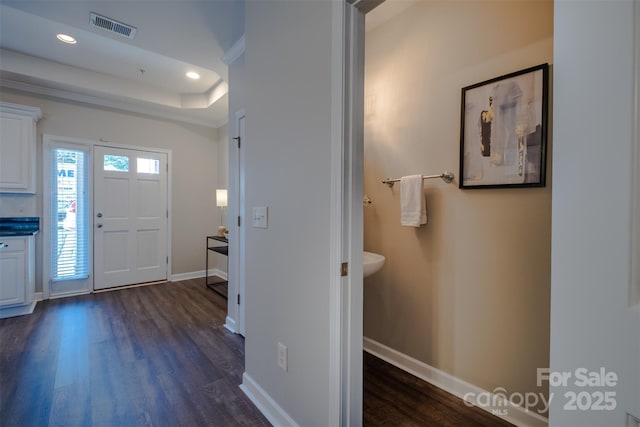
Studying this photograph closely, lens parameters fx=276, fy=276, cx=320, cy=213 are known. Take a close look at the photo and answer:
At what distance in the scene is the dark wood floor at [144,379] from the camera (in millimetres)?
1616

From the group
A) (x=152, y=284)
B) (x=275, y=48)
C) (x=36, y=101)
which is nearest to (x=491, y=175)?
(x=275, y=48)

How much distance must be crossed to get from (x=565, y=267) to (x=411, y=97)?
184 centimetres

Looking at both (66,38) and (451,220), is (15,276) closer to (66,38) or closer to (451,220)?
(66,38)

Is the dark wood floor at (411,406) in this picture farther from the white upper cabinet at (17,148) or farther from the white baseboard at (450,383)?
the white upper cabinet at (17,148)

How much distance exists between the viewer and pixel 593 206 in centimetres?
51

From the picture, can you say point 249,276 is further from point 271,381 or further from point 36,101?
point 36,101

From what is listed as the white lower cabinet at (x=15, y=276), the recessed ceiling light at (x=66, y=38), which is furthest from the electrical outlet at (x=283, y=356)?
the recessed ceiling light at (x=66, y=38)

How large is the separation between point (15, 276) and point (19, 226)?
0.56m

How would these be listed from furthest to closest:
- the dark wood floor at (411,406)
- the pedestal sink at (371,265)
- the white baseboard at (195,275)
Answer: the white baseboard at (195,275), the pedestal sink at (371,265), the dark wood floor at (411,406)

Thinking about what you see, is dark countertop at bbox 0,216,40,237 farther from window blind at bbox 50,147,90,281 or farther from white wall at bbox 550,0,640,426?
white wall at bbox 550,0,640,426

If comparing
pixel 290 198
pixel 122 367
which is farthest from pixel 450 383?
pixel 122 367

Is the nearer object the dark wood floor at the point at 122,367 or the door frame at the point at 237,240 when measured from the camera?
the dark wood floor at the point at 122,367

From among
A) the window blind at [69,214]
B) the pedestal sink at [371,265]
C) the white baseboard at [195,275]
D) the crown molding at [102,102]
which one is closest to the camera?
the pedestal sink at [371,265]

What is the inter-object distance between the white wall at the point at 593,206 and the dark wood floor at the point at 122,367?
1.62 meters
